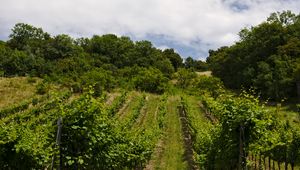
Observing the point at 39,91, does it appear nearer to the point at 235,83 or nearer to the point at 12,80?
the point at 12,80

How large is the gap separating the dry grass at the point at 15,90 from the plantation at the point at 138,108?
0.58 feet

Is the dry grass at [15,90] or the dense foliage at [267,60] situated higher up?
the dense foliage at [267,60]

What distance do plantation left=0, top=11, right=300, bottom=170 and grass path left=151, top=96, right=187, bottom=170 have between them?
0.32 ft

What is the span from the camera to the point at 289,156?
25109mm

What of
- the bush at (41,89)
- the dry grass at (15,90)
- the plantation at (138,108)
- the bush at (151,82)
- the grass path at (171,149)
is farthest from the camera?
the bush at (151,82)

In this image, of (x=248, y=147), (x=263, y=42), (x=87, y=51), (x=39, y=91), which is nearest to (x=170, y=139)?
(x=248, y=147)

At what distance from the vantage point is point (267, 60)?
7725cm

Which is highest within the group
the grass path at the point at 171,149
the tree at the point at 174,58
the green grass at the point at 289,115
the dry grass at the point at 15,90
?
the tree at the point at 174,58

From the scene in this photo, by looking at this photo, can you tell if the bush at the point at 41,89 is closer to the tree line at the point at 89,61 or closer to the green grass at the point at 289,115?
the tree line at the point at 89,61

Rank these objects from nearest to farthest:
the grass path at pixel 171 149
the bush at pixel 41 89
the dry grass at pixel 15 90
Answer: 1. the grass path at pixel 171 149
2. the dry grass at pixel 15 90
3. the bush at pixel 41 89

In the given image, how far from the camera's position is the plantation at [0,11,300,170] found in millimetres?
12141

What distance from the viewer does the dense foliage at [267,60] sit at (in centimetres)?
6956

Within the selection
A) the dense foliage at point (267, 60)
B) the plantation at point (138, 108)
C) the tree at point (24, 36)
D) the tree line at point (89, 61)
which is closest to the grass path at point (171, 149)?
the plantation at point (138, 108)

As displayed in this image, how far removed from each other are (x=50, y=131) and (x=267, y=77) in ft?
204
